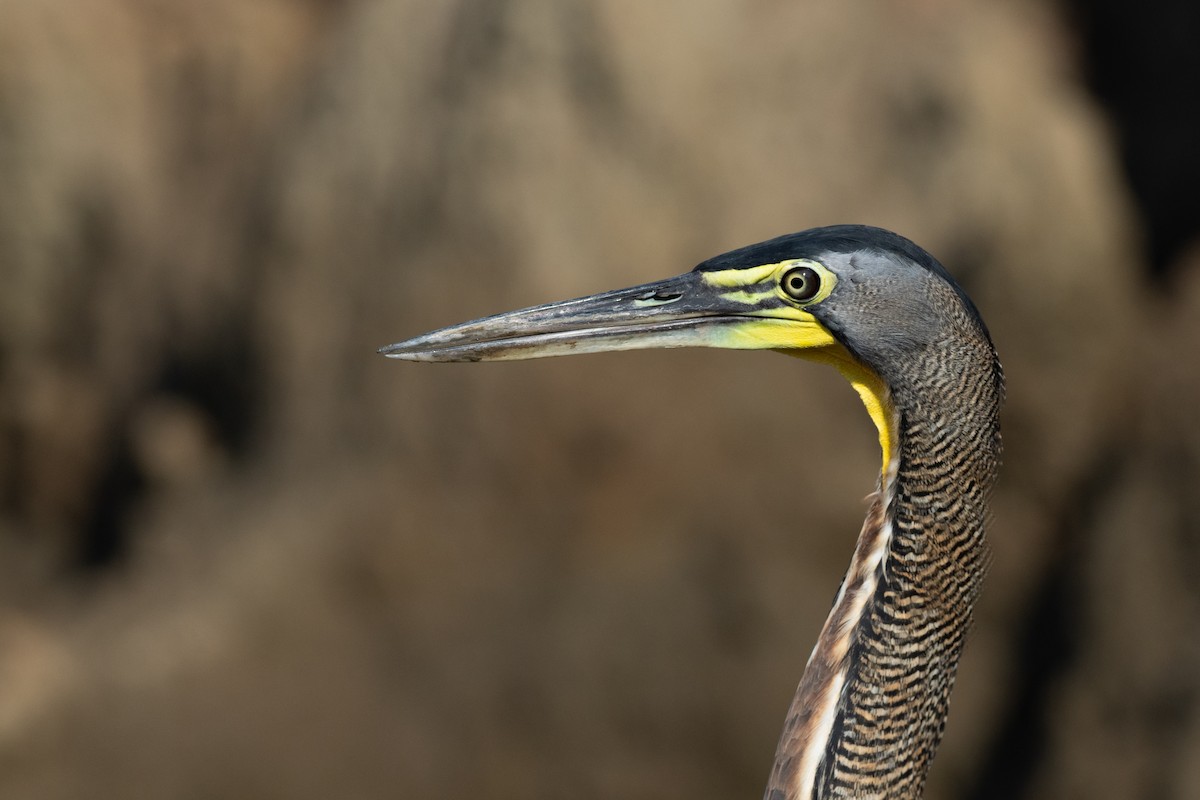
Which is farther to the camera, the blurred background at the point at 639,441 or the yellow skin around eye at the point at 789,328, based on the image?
the blurred background at the point at 639,441

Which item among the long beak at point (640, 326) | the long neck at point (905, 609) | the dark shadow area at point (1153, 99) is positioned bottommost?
the long neck at point (905, 609)

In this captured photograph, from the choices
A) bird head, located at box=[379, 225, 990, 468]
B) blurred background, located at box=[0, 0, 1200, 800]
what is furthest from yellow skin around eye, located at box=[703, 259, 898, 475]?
blurred background, located at box=[0, 0, 1200, 800]

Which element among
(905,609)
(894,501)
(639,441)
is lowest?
(905,609)

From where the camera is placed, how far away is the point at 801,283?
2.25m

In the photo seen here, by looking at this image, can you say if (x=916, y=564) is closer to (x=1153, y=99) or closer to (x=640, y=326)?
(x=640, y=326)

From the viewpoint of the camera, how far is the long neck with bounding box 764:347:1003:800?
2184 millimetres

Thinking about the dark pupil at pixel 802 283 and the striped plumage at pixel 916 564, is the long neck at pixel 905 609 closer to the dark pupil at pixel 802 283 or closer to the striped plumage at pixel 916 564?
the striped plumage at pixel 916 564

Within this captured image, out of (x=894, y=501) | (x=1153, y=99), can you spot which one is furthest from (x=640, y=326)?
(x=1153, y=99)

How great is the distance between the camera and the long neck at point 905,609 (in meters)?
2.18

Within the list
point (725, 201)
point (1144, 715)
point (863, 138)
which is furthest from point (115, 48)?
point (1144, 715)

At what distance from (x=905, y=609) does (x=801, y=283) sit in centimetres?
56

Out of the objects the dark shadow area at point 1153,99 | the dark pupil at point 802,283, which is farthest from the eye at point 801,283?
the dark shadow area at point 1153,99

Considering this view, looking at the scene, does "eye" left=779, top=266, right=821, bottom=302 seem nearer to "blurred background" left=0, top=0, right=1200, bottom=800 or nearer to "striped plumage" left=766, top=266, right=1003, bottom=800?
"striped plumage" left=766, top=266, right=1003, bottom=800

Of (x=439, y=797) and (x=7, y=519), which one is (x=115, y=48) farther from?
(x=439, y=797)
